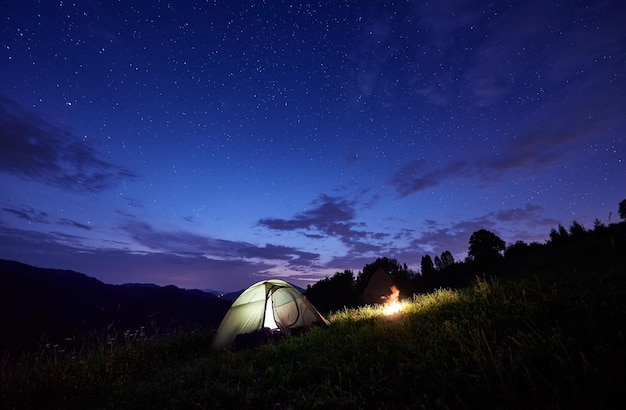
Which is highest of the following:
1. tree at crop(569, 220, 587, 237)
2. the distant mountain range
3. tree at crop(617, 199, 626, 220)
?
tree at crop(617, 199, 626, 220)

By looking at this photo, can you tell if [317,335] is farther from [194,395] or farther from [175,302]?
[175,302]

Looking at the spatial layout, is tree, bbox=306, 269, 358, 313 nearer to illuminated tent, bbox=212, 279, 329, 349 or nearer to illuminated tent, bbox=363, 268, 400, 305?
illuminated tent, bbox=363, 268, 400, 305

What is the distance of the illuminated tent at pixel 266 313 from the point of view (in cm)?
1117

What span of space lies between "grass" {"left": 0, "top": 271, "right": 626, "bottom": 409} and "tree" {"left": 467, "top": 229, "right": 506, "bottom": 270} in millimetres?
57286

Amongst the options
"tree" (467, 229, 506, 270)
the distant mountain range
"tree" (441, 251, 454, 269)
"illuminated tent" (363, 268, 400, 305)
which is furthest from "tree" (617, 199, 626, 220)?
the distant mountain range

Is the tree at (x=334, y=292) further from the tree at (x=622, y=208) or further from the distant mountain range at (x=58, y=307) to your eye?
the tree at (x=622, y=208)

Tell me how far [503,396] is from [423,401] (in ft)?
3.13

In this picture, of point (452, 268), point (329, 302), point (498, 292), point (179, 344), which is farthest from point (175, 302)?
point (498, 292)

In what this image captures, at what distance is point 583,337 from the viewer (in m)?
3.70

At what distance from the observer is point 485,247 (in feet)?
191

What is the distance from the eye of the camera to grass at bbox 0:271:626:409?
122 inches

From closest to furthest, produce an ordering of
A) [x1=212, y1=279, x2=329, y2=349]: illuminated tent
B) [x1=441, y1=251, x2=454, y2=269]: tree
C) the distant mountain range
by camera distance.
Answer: [x1=212, y1=279, x2=329, y2=349]: illuminated tent, the distant mountain range, [x1=441, y1=251, x2=454, y2=269]: tree

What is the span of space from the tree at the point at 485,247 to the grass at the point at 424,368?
57.3m

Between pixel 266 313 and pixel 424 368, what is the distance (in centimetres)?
904
